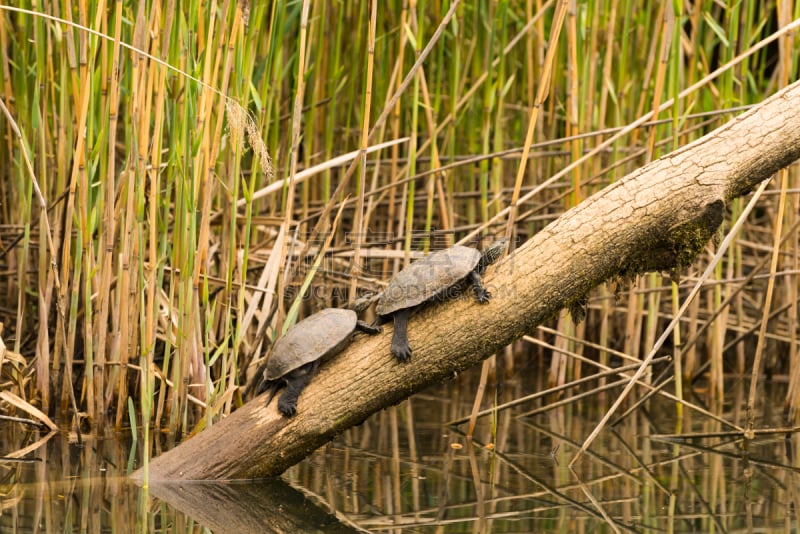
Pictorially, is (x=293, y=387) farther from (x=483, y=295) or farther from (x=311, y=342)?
(x=483, y=295)

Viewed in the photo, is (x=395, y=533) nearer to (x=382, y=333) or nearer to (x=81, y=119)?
(x=382, y=333)

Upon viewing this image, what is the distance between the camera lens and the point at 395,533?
7.79 feet

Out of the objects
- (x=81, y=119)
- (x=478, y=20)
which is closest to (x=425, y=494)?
(x=81, y=119)

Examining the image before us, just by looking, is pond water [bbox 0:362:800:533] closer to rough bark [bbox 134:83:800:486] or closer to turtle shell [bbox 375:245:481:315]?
rough bark [bbox 134:83:800:486]

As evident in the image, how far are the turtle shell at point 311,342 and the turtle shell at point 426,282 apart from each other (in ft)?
0.46

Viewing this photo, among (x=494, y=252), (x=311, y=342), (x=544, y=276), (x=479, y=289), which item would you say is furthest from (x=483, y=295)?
(x=311, y=342)

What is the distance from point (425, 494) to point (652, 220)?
1.13 metres

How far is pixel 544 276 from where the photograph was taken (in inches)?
102

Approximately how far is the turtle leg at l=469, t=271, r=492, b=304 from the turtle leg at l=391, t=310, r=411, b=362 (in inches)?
9.0

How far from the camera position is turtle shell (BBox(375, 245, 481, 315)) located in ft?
8.72

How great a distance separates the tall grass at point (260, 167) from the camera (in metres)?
Result: 3.00

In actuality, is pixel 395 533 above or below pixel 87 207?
below

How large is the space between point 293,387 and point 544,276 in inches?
33.9

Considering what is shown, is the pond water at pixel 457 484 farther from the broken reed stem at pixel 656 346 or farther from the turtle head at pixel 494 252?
the turtle head at pixel 494 252
